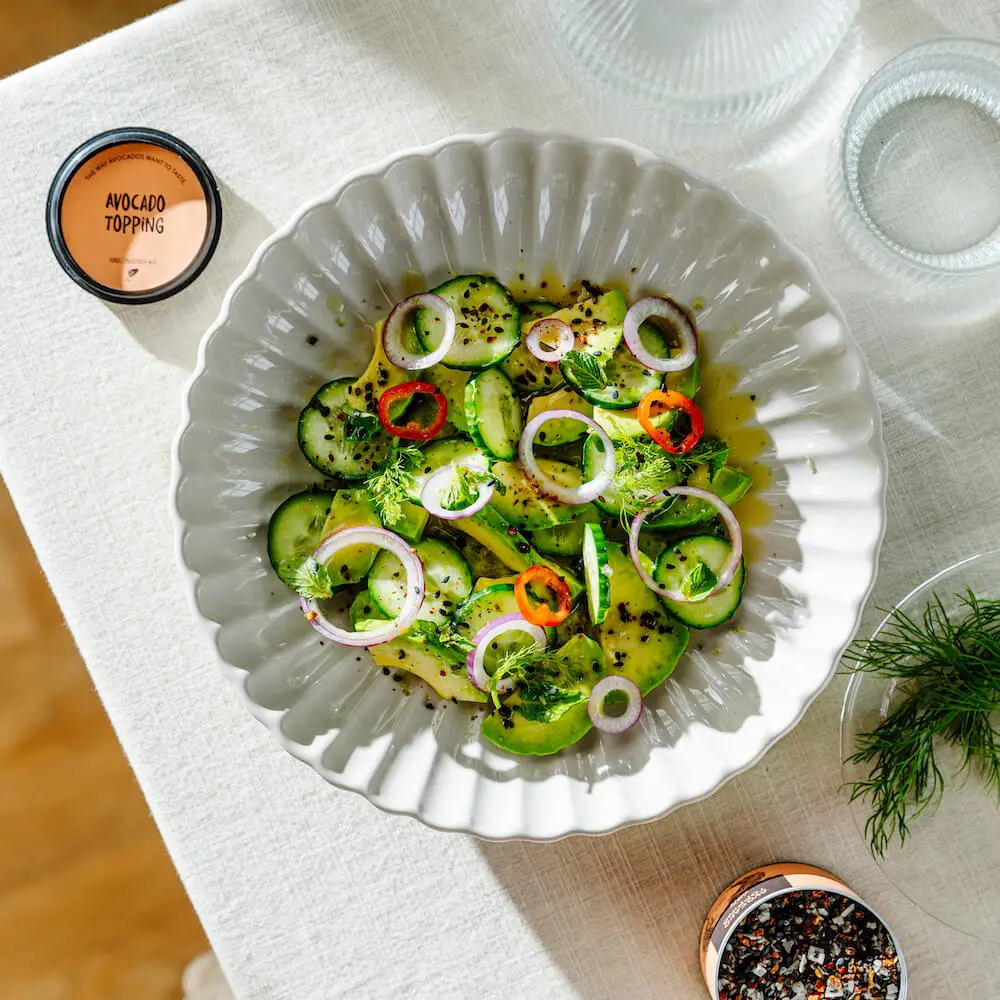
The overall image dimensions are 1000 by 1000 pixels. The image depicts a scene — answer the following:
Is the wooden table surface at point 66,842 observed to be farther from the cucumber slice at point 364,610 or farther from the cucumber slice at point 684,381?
the cucumber slice at point 684,381

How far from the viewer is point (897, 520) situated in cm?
144

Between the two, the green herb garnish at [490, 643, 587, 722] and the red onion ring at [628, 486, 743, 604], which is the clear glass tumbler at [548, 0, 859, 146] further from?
the green herb garnish at [490, 643, 587, 722]

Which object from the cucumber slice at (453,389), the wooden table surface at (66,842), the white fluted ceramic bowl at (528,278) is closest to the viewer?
the white fluted ceramic bowl at (528,278)

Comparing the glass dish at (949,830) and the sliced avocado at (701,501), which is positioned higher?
the sliced avocado at (701,501)

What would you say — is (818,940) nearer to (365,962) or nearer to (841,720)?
(841,720)

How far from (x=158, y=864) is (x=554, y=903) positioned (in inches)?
45.5

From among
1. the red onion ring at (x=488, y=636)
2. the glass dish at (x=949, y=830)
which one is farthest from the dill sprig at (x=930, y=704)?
the red onion ring at (x=488, y=636)

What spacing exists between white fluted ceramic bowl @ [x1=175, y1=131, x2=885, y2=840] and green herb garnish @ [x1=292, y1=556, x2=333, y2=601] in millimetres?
58

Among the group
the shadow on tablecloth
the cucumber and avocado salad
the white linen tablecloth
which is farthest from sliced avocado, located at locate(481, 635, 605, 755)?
the shadow on tablecloth

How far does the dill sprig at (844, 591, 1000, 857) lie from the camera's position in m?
1.33

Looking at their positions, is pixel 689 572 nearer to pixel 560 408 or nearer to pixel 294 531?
pixel 560 408

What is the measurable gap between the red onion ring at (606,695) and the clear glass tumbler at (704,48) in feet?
2.46

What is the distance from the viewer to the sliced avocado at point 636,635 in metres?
1.36

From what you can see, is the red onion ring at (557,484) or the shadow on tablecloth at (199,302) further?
the shadow on tablecloth at (199,302)
